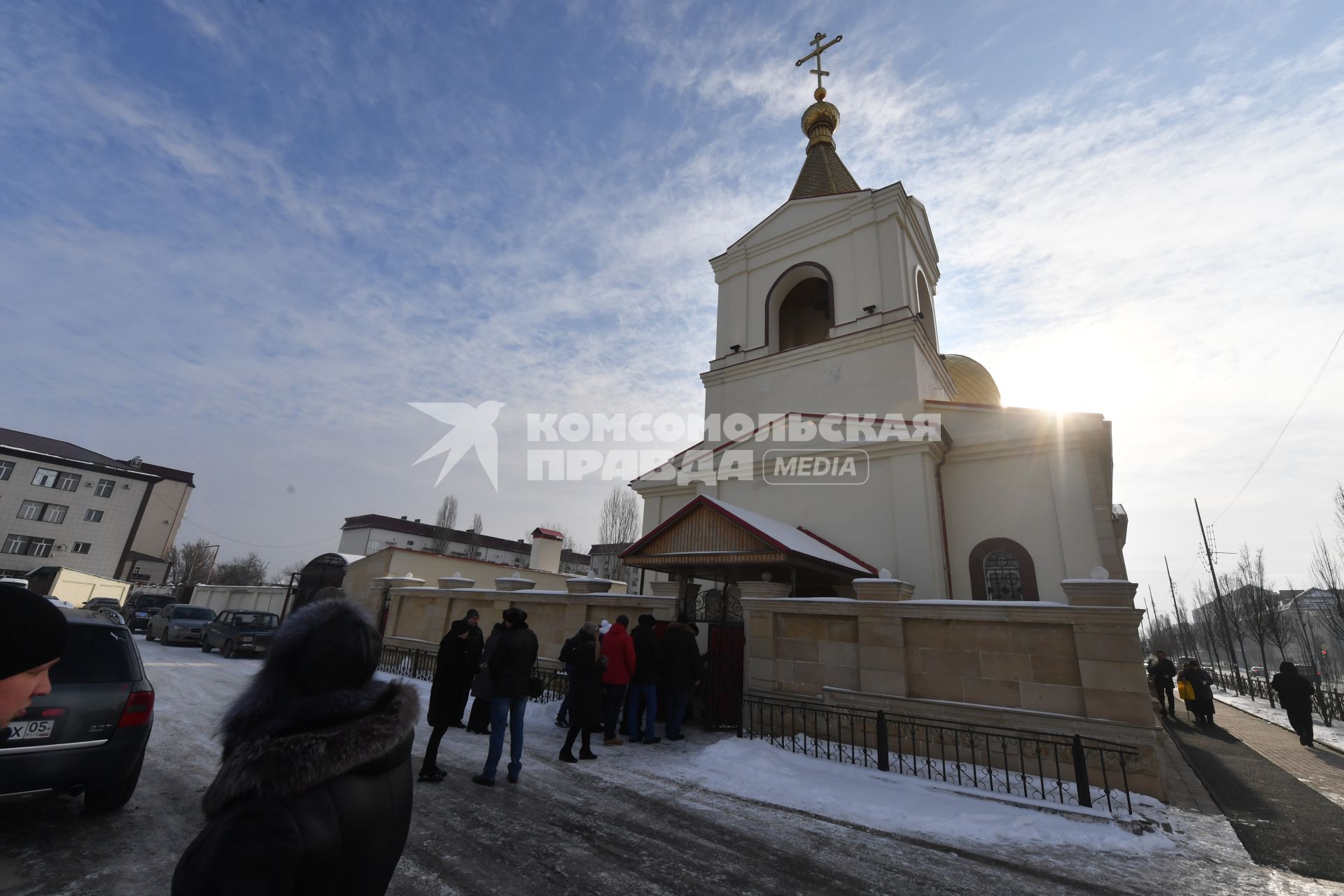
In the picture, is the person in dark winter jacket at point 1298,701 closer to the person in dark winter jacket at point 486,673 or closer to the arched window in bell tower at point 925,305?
the arched window in bell tower at point 925,305

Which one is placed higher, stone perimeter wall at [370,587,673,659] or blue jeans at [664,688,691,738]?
stone perimeter wall at [370,587,673,659]

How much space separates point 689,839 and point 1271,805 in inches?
309

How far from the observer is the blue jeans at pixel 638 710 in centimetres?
829

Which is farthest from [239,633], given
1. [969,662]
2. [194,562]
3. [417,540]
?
[194,562]

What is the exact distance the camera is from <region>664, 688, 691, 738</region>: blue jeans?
28.0 ft

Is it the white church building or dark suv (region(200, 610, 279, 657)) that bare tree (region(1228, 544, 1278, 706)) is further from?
dark suv (region(200, 610, 279, 657))

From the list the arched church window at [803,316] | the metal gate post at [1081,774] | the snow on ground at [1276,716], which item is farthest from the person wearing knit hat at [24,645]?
the arched church window at [803,316]

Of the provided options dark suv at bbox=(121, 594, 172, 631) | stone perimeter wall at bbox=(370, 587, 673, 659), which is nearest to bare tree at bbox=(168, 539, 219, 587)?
dark suv at bbox=(121, 594, 172, 631)

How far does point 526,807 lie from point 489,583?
65.2 feet

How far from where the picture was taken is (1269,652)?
65625 mm

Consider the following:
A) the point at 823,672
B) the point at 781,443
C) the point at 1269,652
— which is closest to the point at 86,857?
the point at 823,672

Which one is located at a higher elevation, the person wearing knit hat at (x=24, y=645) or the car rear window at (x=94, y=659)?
the person wearing knit hat at (x=24, y=645)

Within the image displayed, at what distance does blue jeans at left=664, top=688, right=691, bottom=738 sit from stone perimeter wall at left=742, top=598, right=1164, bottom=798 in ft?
4.03

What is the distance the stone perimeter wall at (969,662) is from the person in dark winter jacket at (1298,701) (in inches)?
329
